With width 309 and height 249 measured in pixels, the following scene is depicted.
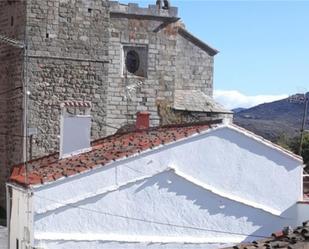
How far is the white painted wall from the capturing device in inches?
593

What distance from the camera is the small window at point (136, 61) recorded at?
2917cm

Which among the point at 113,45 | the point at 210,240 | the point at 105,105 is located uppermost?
the point at 113,45

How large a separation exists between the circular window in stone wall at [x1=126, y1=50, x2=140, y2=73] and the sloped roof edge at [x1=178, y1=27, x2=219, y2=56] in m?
2.48

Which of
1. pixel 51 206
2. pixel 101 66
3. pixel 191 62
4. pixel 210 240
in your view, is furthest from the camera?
pixel 191 62

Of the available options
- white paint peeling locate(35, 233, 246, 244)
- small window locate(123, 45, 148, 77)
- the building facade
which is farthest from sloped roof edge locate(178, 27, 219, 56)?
white paint peeling locate(35, 233, 246, 244)

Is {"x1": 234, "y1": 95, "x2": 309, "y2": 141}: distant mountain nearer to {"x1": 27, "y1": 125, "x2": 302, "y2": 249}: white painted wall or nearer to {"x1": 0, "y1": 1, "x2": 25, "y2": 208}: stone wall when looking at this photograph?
{"x1": 0, "y1": 1, "x2": 25, "y2": 208}: stone wall

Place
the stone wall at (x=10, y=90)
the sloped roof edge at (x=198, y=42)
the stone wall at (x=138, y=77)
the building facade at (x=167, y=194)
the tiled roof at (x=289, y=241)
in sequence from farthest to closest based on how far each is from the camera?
1. the sloped roof edge at (x=198, y=42)
2. the stone wall at (x=138, y=77)
3. the stone wall at (x=10, y=90)
4. the building facade at (x=167, y=194)
5. the tiled roof at (x=289, y=241)

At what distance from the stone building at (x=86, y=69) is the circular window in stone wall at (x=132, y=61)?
0.02 m

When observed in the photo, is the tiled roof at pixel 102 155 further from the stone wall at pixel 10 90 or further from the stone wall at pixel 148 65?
the stone wall at pixel 148 65

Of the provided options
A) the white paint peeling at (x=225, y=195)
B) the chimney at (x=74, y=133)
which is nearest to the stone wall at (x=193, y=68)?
the chimney at (x=74, y=133)

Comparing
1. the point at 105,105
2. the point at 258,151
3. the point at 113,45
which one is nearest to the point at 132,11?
the point at 113,45

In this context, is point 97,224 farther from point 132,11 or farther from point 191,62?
point 191,62

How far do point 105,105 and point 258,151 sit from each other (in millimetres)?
12153

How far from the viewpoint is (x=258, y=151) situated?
1636 centimetres
